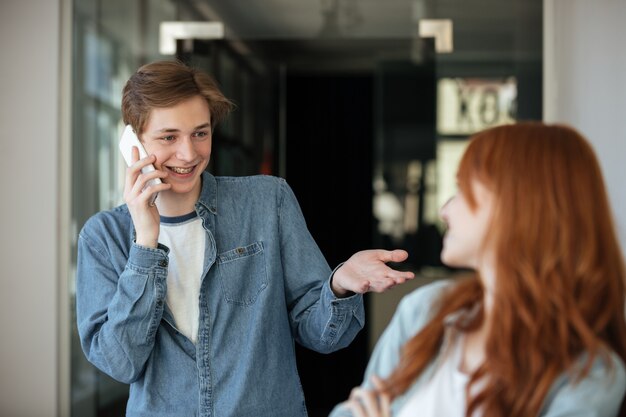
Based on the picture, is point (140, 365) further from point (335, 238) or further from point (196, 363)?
point (335, 238)

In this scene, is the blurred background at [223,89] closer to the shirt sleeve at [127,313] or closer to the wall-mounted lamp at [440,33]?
the wall-mounted lamp at [440,33]

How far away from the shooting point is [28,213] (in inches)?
191

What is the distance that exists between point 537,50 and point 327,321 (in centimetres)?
313

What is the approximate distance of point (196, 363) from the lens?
210 cm

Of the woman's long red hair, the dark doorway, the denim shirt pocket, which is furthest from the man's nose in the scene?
the dark doorway

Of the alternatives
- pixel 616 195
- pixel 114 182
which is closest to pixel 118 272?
pixel 114 182

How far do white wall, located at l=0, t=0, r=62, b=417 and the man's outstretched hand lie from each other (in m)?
3.14

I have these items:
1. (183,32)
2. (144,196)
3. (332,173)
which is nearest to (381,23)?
(183,32)

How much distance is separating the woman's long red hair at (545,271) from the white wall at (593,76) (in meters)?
3.26

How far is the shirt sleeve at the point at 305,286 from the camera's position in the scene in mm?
2154

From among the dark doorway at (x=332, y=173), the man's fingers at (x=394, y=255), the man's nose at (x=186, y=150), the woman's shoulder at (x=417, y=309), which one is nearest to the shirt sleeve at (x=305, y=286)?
the man's fingers at (x=394, y=255)

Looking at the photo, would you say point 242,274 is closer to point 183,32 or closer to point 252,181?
point 252,181

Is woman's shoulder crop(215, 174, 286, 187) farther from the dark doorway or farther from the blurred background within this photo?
the dark doorway

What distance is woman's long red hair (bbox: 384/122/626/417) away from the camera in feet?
4.61
